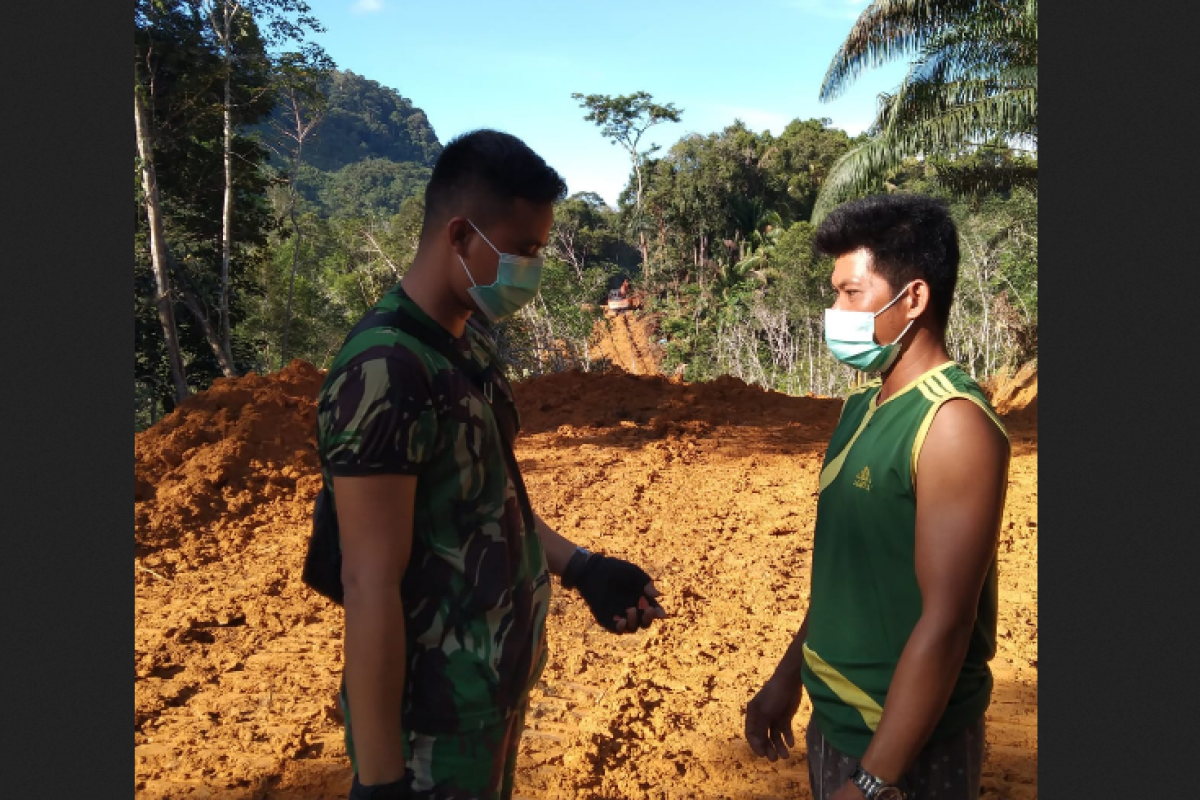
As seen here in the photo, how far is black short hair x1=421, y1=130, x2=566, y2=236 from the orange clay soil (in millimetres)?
2545

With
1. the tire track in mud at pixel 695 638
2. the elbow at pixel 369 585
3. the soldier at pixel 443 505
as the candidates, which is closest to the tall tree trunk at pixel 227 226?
Result: the tire track in mud at pixel 695 638

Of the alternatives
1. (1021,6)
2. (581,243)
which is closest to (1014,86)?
→ (1021,6)

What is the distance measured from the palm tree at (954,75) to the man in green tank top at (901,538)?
957 centimetres

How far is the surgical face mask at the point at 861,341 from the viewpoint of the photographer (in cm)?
184

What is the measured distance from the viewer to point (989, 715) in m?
3.99

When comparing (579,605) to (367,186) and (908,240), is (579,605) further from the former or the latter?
(367,186)

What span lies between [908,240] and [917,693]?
90cm

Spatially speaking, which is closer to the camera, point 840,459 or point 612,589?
point 840,459

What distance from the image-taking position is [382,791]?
4.82 feet

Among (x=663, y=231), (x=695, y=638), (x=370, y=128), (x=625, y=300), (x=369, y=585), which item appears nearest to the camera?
(x=369, y=585)

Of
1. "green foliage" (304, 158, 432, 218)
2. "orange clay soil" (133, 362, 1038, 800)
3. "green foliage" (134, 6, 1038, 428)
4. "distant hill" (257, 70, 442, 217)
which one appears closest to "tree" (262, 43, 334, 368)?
"green foliage" (134, 6, 1038, 428)

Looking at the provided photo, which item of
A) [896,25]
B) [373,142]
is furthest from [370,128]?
[896,25]

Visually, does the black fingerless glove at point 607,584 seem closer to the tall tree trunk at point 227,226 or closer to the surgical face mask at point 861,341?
the surgical face mask at point 861,341

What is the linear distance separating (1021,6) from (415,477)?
1099cm
